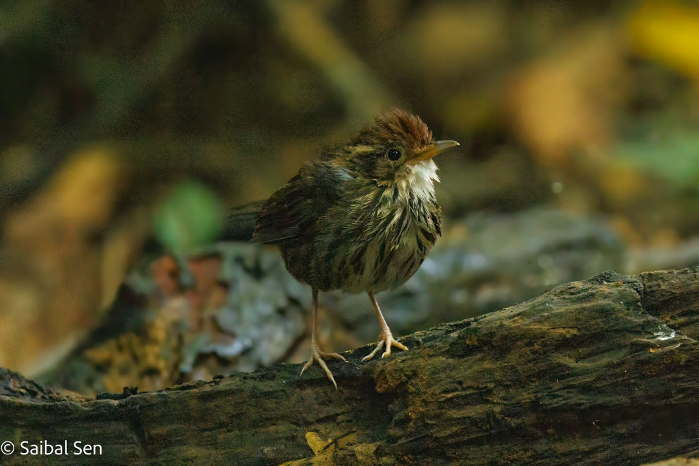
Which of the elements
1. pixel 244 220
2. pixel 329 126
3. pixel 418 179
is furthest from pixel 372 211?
pixel 329 126

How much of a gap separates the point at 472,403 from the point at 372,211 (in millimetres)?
942

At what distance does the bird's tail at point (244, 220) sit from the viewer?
4344 mm

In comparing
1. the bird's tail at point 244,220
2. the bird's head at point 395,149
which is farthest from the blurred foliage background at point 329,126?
the bird's head at point 395,149

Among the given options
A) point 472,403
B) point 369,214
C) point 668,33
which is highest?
point 668,33

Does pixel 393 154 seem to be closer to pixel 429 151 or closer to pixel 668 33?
pixel 429 151

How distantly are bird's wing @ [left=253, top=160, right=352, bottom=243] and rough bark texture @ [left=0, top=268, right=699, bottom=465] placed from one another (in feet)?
2.40

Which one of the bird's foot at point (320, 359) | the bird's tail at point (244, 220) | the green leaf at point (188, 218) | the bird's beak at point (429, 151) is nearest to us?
the bird's foot at point (320, 359)

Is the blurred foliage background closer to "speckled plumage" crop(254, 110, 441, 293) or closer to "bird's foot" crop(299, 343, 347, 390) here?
"speckled plumage" crop(254, 110, 441, 293)

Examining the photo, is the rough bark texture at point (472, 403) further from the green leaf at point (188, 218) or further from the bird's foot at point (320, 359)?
the green leaf at point (188, 218)

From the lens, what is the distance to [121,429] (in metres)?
3.20

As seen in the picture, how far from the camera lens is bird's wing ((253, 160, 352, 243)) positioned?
12.4 feet

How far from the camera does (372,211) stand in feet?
12.1

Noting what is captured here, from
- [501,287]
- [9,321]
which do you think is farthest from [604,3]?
[9,321]

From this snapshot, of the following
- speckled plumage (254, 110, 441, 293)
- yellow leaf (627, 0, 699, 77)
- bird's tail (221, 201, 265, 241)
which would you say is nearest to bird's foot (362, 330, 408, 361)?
speckled plumage (254, 110, 441, 293)
